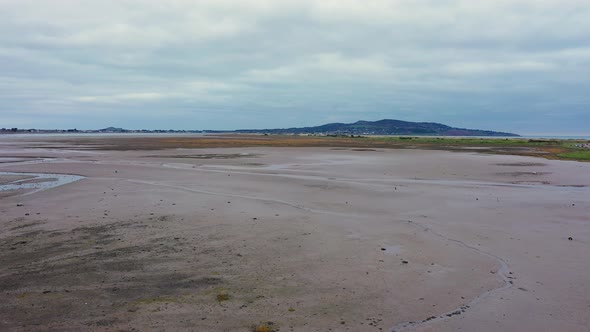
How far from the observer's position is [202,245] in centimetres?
852

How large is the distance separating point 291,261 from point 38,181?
50.9ft

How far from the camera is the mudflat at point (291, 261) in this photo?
17.9 feet

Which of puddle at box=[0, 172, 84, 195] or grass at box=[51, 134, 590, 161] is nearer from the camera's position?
puddle at box=[0, 172, 84, 195]

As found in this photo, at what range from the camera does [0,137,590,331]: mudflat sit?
5.45 metres

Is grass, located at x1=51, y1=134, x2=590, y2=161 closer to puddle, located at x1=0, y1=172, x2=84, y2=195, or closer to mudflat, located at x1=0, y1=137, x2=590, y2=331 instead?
puddle, located at x1=0, y1=172, x2=84, y2=195

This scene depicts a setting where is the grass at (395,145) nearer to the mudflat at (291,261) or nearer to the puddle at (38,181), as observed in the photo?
the puddle at (38,181)

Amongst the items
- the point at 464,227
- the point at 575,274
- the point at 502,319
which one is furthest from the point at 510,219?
the point at 502,319

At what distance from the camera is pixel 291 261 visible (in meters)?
7.65

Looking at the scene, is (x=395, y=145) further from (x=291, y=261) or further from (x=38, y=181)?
(x=291, y=261)

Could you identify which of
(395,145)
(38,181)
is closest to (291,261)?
(38,181)

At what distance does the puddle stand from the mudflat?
4.92ft

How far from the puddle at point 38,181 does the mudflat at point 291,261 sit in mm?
1498

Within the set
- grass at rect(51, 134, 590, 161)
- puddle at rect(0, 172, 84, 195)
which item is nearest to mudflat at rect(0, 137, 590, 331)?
puddle at rect(0, 172, 84, 195)

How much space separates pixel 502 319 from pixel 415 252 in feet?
9.44
